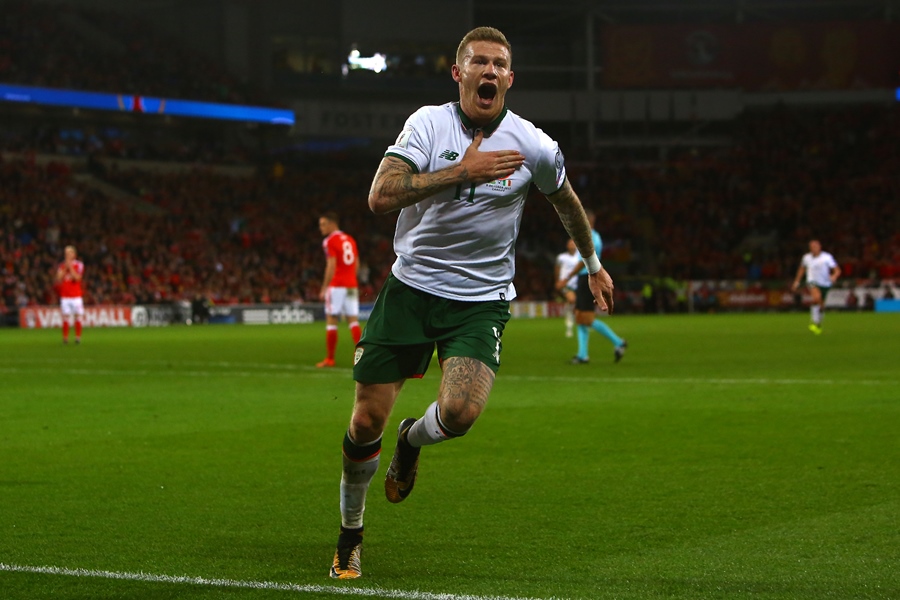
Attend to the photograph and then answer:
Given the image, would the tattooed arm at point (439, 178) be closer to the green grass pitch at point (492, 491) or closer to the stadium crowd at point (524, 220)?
the green grass pitch at point (492, 491)

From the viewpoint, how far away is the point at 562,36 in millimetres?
64000

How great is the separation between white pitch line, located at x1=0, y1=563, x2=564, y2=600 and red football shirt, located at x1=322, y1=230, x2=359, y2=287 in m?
14.3

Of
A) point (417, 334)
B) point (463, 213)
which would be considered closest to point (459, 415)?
point (417, 334)

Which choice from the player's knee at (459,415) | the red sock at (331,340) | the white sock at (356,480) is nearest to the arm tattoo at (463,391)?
the player's knee at (459,415)

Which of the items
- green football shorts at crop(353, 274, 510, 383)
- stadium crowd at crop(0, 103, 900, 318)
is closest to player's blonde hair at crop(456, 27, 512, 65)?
green football shorts at crop(353, 274, 510, 383)

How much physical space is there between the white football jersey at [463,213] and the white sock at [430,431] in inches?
21.6

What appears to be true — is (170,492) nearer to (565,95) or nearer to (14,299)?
(14,299)

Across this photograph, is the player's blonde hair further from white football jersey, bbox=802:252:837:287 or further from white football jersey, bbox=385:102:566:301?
white football jersey, bbox=802:252:837:287

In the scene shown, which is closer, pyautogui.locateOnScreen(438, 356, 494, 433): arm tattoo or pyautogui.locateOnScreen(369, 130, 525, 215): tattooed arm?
pyautogui.locateOnScreen(369, 130, 525, 215): tattooed arm

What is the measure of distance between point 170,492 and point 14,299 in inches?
1265

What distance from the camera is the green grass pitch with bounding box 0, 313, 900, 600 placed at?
508 cm

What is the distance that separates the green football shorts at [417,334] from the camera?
5371 mm

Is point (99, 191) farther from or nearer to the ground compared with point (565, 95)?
nearer to the ground

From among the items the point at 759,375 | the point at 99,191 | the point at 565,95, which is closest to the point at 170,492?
the point at 759,375
